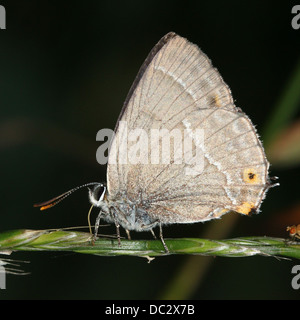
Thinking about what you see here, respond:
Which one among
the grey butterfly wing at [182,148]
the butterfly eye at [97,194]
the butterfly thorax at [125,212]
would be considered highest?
the grey butterfly wing at [182,148]

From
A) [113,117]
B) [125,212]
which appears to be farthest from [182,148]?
[113,117]

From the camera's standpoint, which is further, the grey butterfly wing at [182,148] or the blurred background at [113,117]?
the blurred background at [113,117]

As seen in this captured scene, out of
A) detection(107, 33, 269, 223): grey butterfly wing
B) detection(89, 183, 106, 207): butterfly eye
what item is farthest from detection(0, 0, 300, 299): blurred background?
detection(89, 183, 106, 207): butterfly eye

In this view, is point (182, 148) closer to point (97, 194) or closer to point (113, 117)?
point (97, 194)

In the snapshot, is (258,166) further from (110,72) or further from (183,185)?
(110,72)

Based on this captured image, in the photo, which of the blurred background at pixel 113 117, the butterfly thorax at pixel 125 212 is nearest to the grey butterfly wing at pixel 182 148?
the butterfly thorax at pixel 125 212

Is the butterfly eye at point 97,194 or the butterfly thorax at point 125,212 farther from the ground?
the butterfly eye at point 97,194

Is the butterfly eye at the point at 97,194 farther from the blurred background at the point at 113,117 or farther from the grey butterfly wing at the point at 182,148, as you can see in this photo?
the blurred background at the point at 113,117
